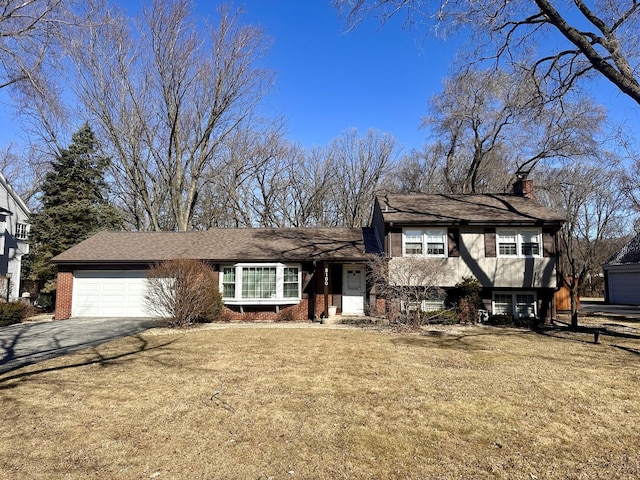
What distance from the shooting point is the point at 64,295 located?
16031 millimetres

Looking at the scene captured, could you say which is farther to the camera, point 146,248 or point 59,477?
point 146,248

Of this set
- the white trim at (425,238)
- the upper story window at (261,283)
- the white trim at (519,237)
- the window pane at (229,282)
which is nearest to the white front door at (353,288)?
the upper story window at (261,283)

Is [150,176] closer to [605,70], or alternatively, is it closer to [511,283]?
[511,283]

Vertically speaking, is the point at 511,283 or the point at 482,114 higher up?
the point at 482,114

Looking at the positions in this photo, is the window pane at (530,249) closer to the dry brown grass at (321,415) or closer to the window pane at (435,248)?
the window pane at (435,248)

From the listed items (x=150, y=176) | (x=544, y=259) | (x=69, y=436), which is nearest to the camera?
(x=69, y=436)

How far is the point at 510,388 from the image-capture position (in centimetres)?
643

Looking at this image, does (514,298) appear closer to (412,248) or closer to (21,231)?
(412,248)

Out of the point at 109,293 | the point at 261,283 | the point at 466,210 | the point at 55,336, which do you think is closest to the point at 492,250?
the point at 466,210

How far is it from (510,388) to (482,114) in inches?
921

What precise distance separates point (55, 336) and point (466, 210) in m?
16.5

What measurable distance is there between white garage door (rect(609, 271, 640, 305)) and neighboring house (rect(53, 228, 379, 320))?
21412 mm

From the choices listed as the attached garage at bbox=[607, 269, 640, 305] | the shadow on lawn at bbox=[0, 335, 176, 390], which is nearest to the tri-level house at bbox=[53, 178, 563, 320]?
the shadow on lawn at bbox=[0, 335, 176, 390]

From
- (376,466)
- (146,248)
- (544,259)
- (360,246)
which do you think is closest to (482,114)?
(544,259)
